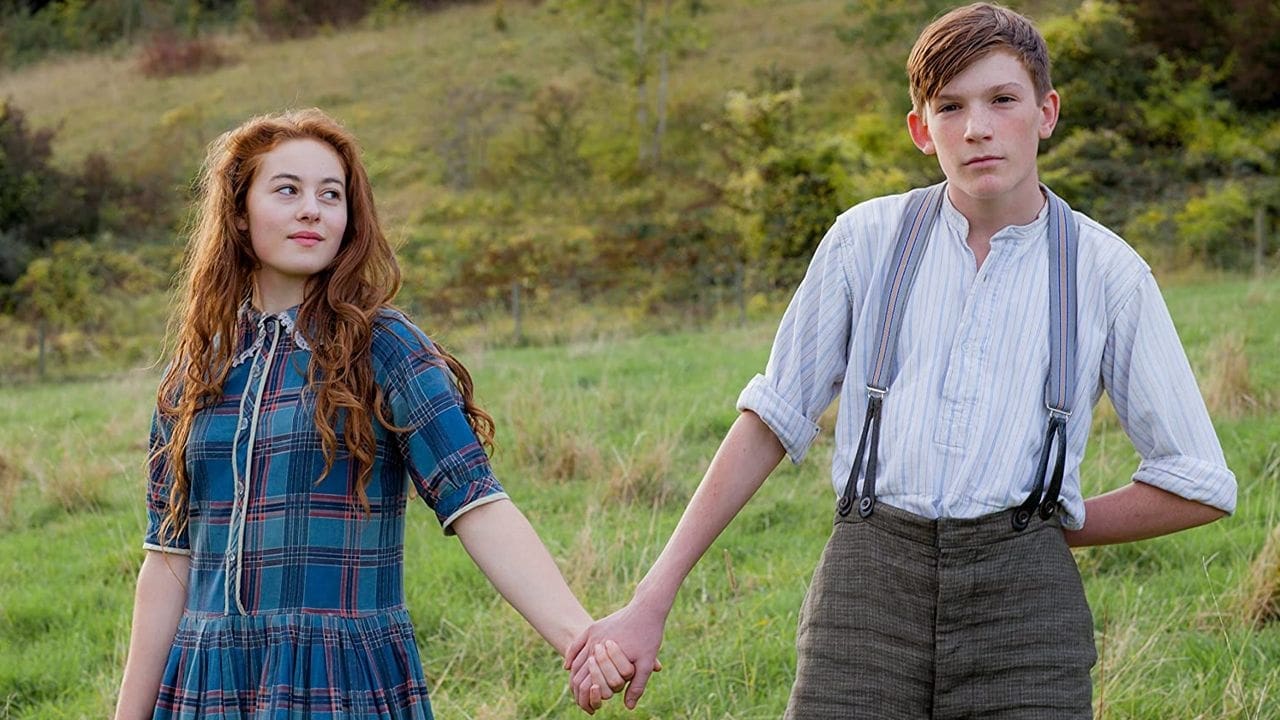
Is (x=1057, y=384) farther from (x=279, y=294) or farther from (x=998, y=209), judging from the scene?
(x=279, y=294)

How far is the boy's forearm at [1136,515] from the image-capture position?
2.44 m

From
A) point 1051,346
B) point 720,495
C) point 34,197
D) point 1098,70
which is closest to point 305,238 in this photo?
point 720,495

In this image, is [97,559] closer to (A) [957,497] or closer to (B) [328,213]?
(B) [328,213]

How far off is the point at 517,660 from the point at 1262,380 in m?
5.18

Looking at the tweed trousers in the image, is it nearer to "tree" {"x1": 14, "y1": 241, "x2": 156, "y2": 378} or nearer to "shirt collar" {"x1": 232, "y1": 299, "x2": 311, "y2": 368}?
"shirt collar" {"x1": 232, "y1": 299, "x2": 311, "y2": 368}

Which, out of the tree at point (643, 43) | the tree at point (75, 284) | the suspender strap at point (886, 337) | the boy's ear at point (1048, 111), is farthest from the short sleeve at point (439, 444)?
the tree at point (643, 43)

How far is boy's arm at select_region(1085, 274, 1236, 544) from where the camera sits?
2379 millimetres

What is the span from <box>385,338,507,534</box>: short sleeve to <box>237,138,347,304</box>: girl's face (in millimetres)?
291

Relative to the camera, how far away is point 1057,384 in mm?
2344

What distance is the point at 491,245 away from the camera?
2377 cm

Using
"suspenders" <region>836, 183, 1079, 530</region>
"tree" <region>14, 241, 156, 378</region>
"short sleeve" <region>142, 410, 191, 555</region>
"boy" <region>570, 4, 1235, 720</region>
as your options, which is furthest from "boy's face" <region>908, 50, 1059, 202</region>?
"tree" <region>14, 241, 156, 378</region>

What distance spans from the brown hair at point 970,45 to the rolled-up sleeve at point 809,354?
0.31 metres

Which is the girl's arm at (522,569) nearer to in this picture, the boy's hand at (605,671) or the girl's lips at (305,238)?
the boy's hand at (605,671)

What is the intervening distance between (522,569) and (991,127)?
44.6 inches
